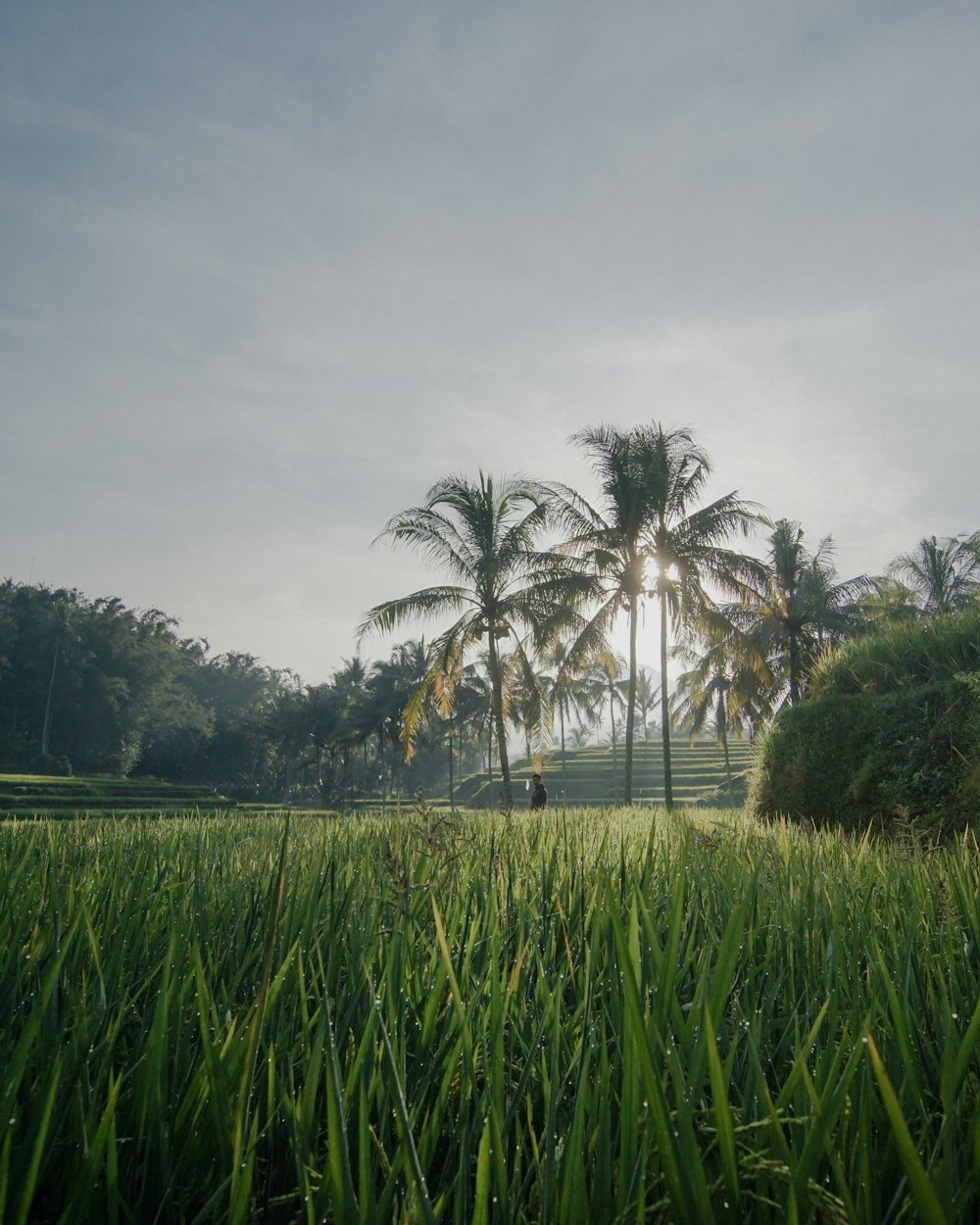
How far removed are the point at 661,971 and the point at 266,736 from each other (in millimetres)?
52370

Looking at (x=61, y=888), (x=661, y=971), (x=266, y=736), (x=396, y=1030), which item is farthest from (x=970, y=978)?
(x=266, y=736)

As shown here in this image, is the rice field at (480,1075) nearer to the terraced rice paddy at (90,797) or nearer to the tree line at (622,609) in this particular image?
the tree line at (622,609)

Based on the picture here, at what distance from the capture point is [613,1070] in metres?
1.16

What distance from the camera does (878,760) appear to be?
8.17 metres

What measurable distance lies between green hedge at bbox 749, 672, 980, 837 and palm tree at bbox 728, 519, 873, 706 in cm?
1383

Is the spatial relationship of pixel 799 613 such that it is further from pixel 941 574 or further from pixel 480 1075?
pixel 480 1075

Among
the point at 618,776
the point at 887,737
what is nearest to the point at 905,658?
the point at 887,737

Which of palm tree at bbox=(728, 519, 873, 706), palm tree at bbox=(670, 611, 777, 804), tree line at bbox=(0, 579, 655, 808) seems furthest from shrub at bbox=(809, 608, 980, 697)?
tree line at bbox=(0, 579, 655, 808)

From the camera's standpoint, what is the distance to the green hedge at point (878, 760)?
713 centimetres

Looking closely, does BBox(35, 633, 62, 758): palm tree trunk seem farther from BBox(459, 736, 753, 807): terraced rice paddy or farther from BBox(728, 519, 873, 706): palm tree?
BBox(728, 519, 873, 706): palm tree

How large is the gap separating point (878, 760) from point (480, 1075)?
810 cm

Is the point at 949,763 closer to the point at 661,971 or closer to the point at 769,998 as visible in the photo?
the point at 769,998

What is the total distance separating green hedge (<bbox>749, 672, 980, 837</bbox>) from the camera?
7129mm

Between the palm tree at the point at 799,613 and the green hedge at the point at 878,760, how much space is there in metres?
13.8
